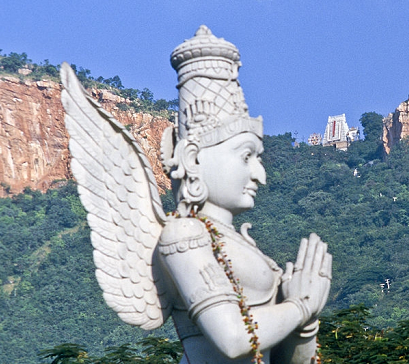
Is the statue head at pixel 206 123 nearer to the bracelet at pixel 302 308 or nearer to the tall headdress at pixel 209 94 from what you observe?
the tall headdress at pixel 209 94

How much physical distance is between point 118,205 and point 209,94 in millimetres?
867

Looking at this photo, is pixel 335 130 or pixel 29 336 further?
pixel 335 130

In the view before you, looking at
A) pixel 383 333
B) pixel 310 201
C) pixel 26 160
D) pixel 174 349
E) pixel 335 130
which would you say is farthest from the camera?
pixel 335 130

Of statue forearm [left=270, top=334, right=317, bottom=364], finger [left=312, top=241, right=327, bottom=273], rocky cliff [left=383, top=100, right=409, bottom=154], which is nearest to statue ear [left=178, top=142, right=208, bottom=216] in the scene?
finger [left=312, top=241, right=327, bottom=273]

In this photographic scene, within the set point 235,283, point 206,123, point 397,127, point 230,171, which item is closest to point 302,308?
point 235,283

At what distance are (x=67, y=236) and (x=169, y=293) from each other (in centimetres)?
7446

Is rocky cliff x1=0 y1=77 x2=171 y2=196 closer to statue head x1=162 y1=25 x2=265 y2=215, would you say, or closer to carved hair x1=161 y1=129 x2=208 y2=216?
statue head x1=162 y1=25 x2=265 y2=215

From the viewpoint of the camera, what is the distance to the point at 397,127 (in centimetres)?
10262

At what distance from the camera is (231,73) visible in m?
7.45

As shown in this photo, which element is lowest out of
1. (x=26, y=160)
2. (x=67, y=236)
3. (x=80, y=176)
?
(x=80, y=176)

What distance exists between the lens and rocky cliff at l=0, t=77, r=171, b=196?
95.2 m

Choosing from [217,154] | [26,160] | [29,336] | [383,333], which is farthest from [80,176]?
[26,160]

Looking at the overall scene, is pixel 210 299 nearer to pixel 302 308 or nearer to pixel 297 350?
pixel 302 308

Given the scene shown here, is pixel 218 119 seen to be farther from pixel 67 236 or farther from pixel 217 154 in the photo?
pixel 67 236
